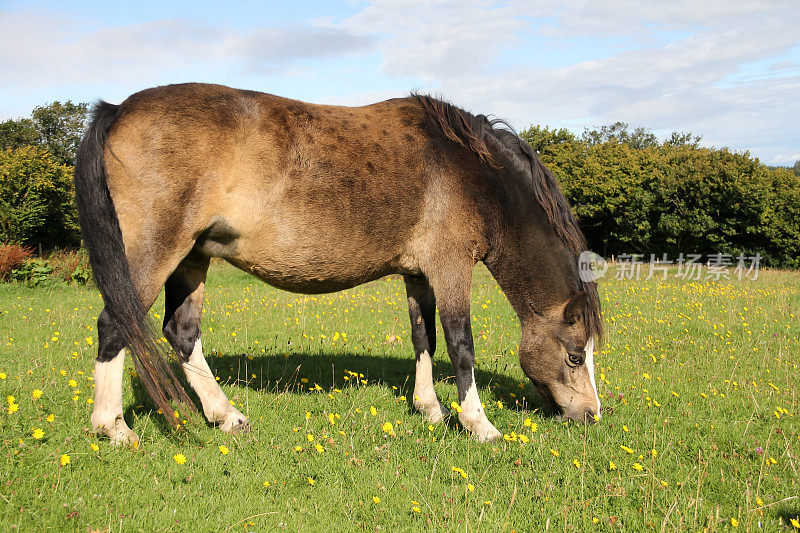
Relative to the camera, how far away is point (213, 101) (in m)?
4.04

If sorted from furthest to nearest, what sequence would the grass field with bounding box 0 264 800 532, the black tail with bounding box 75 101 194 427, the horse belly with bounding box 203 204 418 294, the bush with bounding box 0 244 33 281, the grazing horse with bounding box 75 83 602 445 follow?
the bush with bounding box 0 244 33 281
the horse belly with bounding box 203 204 418 294
the grazing horse with bounding box 75 83 602 445
the black tail with bounding box 75 101 194 427
the grass field with bounding box 0 264 800 532

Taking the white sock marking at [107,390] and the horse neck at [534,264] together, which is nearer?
the white sock marking at [107,390]

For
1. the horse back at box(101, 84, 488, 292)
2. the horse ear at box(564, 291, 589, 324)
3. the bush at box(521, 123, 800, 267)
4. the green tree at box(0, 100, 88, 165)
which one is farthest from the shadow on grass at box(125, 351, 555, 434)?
the green tree at box(0, 100, 88, 165)

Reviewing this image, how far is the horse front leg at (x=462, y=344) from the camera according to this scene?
15.3ft

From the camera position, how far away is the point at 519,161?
4977 mm

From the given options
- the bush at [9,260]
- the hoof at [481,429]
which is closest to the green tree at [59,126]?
the bush at [9,260]

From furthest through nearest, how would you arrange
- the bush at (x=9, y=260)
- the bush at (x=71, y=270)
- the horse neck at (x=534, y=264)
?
the bush at (x=71, y=270) < the bush at (x=9, y=260) < the horse neck at (x=534, y=264)

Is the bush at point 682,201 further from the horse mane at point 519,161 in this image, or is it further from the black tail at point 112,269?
the black tail at point 112,269

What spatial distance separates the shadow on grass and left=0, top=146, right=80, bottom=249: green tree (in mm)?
19904

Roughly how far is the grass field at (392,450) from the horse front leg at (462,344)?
0.21m

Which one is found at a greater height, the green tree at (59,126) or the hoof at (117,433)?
the green tree at (59,126)

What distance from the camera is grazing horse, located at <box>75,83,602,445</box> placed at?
12.2 ft

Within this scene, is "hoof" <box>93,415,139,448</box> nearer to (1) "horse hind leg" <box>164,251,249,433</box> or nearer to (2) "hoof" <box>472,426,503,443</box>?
(1) "horse hind leg" <box>164,251,249,433</box>

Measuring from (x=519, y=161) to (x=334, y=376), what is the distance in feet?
10.4
